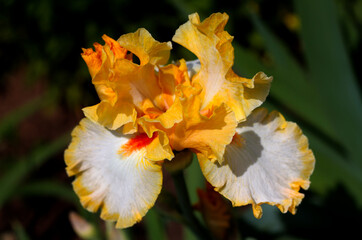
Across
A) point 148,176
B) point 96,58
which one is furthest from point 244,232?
point 96,58

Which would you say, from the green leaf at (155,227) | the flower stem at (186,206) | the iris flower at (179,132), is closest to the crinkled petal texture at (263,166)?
the iris flower at (179,132)

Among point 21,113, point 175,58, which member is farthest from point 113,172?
point 21,113

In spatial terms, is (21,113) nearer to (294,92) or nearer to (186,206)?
(294,92)

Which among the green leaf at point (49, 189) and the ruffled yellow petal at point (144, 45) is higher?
the ruffled yellow petal at point (144, 45)

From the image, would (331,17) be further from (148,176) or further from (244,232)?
(148,176)

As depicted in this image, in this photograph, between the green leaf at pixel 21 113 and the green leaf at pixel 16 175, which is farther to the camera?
the green leaf at pixel 21 113

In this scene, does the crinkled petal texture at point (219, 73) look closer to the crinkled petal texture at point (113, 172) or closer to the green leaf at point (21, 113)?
the crinkled petal texture at point (113, 172)
